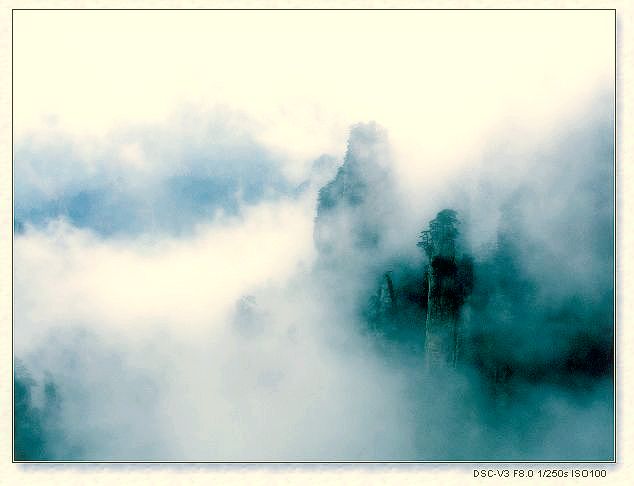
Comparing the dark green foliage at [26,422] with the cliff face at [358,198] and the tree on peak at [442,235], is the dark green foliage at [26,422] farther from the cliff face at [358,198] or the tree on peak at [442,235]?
the tree on peak at [442,235]

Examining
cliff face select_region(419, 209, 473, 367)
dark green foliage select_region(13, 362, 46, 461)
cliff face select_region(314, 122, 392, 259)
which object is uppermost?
cliff face select_region(314, 122, 392, 259)

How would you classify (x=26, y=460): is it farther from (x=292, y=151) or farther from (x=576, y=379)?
(x=576, y=379)

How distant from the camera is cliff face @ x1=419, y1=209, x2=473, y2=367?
2133mm

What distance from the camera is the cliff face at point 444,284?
2133 millimetres

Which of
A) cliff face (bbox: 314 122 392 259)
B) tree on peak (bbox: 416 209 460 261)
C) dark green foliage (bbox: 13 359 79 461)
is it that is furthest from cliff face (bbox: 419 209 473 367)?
dark green foliage (bbox: 13 359 79 461)

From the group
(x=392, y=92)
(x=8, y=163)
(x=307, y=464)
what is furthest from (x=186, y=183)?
(x=307, y=464)

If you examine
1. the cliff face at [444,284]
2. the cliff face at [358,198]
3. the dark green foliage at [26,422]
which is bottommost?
the dark green foliage at [26,422]

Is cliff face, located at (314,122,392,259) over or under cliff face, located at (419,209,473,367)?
over

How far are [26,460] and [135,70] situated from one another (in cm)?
183

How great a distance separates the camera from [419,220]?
2.13 meters

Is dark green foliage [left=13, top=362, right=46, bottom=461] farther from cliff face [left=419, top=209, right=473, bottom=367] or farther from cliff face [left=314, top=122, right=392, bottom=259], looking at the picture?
cliff face [left=419, top=209, right=473, bottom=367]

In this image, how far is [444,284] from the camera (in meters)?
2.14

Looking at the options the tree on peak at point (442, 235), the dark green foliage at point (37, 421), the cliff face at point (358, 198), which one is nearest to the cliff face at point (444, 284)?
the tree on peak at point (442, 235)

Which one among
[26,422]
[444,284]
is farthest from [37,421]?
[444,284]
